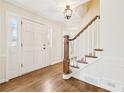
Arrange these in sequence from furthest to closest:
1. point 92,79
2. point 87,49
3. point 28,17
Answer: point 28,17
point 87,49
point 92,79

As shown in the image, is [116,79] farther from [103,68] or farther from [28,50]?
[28,50]

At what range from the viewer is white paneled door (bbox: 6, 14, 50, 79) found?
136 inches

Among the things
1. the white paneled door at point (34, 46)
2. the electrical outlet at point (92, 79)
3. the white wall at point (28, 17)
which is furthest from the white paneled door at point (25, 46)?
the electrical outlet at point (92, 79)

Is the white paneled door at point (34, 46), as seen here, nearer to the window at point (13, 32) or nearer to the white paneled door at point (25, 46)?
the white paneled door at point (25, 46)

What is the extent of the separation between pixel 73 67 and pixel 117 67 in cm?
142

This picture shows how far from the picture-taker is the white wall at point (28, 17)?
314cm

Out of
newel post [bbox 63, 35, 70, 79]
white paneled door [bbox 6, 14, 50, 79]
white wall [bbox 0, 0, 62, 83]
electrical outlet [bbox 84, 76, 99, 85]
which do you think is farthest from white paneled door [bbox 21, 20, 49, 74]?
electrical outlet [bbox 84, 76, 99, 85]

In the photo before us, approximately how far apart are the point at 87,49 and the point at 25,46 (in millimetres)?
2261

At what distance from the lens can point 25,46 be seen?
4027 millimetres

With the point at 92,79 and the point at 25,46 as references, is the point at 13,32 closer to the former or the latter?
the point at 25,46

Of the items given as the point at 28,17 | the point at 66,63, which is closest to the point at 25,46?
the point at 28,17

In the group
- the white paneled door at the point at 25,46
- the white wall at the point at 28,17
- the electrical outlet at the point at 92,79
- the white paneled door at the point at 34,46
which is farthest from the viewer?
the white paneled door at the point at 34,46

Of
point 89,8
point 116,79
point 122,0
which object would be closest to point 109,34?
point 122,0

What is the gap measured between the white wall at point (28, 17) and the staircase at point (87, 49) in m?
1.83
